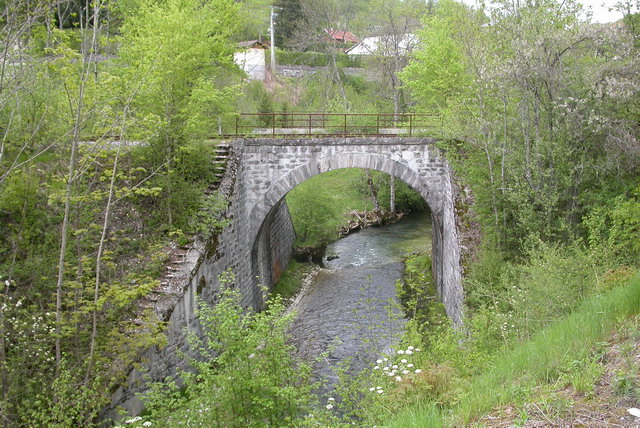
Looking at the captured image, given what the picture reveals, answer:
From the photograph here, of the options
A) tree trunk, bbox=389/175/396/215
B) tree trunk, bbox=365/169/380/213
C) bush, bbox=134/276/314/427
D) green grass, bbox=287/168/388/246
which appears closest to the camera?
bush, bbox=134/276/314/427

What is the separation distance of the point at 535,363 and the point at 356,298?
1201 cm

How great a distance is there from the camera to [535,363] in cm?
488

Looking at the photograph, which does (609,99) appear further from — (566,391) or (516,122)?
(566,391)

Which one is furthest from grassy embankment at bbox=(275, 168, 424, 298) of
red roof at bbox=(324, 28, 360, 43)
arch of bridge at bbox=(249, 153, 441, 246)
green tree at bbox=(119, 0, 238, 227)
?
red roof at bbox=(324, 28, 360, 43)

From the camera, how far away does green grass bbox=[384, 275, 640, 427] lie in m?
4.28

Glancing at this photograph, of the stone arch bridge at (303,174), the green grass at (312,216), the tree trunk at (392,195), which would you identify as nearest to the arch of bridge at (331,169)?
the stone arch bridge at (303,174)

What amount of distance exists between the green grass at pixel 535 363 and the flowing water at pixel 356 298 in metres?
3.14

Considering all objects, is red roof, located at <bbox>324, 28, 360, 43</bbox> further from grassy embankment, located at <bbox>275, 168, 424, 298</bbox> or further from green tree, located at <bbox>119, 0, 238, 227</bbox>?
green tree, located at <bbox>119, 0, 238, 227</bbox>

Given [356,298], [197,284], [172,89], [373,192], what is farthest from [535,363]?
[373,192]

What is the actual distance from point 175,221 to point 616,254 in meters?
9.27

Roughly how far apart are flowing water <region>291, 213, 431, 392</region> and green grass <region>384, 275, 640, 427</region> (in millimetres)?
3138

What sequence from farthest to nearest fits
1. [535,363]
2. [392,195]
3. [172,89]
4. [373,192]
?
[373,192] → [392,195] → [172,89] → [535,363]

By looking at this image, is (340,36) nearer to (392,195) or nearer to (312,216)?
(392,195)

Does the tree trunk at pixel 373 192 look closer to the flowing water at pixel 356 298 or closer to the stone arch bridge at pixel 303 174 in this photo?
the flowing water at pixel 356 298
